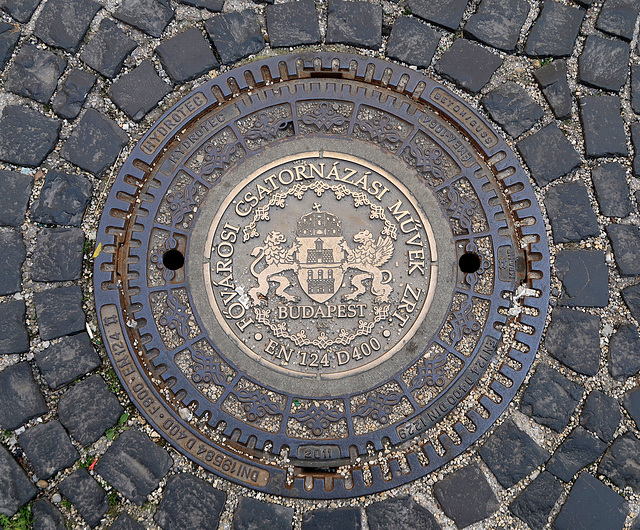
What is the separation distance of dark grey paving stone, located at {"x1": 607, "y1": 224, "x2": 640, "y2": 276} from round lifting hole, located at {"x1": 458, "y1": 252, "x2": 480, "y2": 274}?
828mm

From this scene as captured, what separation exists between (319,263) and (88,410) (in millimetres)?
1564

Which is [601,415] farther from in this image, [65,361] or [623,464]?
[65,361]

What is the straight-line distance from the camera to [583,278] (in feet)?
9.85

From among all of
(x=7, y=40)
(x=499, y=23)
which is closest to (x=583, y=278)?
(x=499, y=23)

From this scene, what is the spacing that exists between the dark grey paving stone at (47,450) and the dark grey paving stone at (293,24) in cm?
267

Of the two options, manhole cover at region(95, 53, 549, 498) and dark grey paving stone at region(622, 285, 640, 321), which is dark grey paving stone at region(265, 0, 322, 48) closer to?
manhole cover at region(95, 53, 549, 498)

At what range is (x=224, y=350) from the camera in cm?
294

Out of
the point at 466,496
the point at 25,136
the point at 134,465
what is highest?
the point at 25,136

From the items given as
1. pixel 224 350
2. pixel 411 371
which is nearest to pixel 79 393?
pixel 224 350

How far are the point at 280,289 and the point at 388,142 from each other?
3.71 feet

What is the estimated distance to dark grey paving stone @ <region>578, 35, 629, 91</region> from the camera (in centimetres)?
317

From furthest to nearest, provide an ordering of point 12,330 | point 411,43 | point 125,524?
point 411,43 → point 12,330 → point 125,524

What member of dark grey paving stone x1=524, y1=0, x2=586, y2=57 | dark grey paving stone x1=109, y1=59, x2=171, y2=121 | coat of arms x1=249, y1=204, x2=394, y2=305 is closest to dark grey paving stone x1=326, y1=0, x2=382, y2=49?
dark grey paving stone x1=524, y1=0, x2=586, y2=57

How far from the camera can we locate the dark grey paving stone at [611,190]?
3076mm
